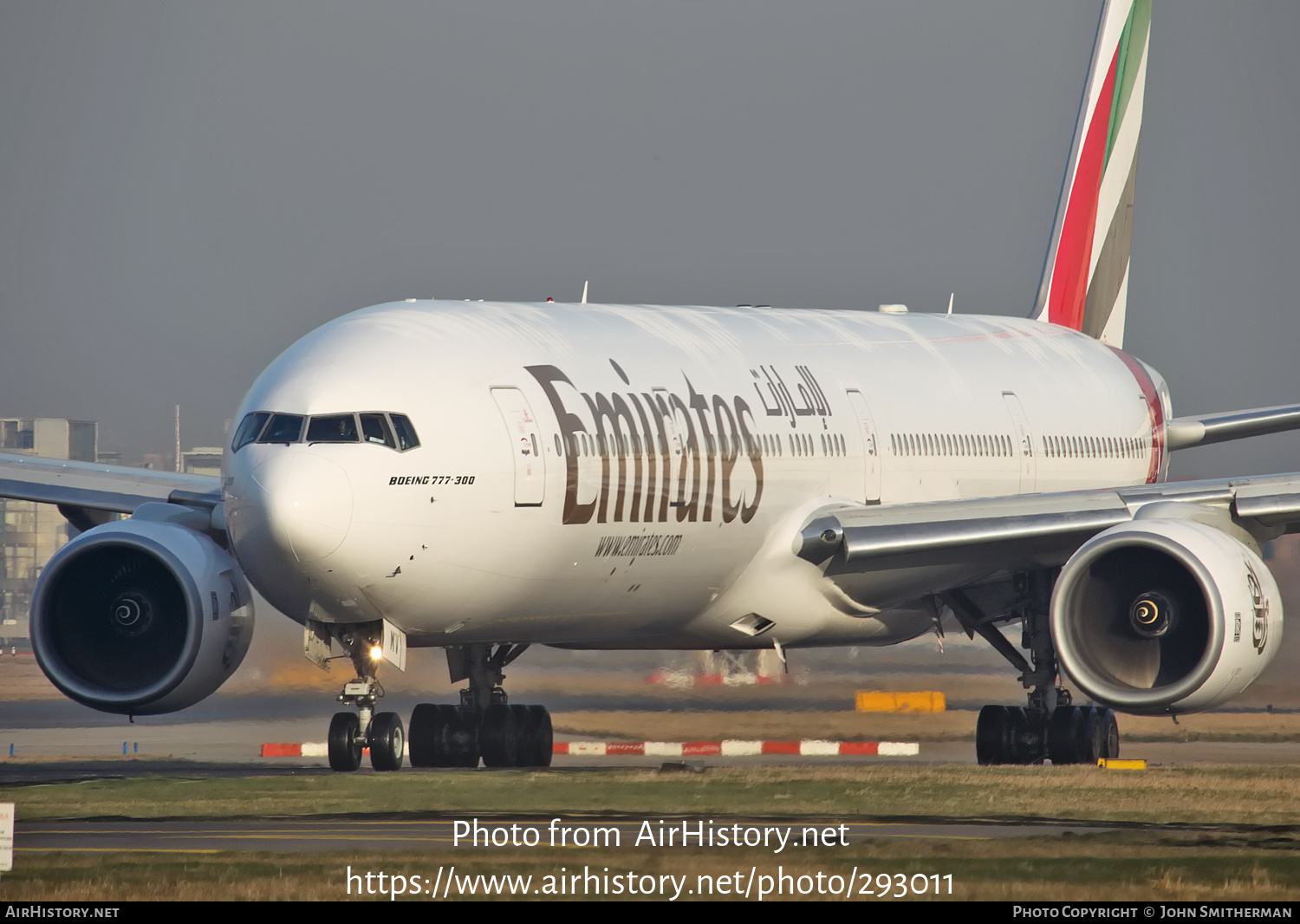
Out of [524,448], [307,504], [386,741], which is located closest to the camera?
[307,504]

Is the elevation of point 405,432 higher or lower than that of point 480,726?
higher

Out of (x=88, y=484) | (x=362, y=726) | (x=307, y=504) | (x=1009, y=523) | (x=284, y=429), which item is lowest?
(x=362, y=726)

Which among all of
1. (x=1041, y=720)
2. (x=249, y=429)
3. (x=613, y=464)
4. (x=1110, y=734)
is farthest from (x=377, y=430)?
(x=1110, y=734)

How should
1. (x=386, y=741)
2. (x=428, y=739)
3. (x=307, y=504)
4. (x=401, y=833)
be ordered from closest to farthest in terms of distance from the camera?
(x=401, y=833) < (x=307, y=504) < (x=386, y=741) < (x=428, y=739)

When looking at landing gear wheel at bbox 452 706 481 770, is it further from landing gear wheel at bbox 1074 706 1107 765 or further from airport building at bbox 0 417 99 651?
airport building at bbox 0 417 99 651

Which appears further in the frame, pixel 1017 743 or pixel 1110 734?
pixel 1110 734

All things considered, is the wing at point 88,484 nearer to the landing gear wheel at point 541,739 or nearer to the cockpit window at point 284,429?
the landing gear wheel at point 541,739

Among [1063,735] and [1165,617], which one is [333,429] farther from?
[1063,735]

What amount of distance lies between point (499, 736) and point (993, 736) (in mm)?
5452

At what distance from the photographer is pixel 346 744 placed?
1995cm

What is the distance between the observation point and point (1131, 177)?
35.1m

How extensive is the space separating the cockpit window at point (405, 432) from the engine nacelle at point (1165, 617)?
21.3 feet

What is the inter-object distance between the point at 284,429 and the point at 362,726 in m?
3.00

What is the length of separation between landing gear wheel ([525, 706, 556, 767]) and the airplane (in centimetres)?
4
